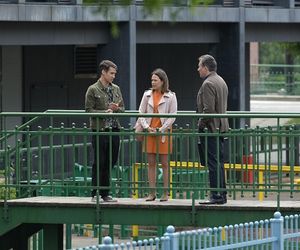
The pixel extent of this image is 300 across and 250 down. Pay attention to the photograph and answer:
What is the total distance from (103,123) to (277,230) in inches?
152

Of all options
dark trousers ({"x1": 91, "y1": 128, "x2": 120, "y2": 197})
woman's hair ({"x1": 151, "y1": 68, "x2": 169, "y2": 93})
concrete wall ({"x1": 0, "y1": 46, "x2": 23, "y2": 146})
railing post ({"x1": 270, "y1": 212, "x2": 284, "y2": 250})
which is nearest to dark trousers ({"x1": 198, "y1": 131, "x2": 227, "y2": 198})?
woman's hair ({"x1": 151, "y1": 68, "x2": 169, "y2": 93})

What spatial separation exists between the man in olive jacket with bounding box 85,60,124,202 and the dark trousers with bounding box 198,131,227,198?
44.1 inches

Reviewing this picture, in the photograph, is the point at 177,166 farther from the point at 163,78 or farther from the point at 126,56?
the point at 126,56

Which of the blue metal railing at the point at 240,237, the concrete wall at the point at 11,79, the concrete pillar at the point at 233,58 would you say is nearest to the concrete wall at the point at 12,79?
the concrete wall at the point at 11,79

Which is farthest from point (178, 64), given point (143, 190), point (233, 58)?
point (143, 190)

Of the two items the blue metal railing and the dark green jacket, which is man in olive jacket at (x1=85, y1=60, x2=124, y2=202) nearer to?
the dark green jacket

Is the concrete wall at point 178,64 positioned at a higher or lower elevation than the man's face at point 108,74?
higher

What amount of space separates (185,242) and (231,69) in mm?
19861

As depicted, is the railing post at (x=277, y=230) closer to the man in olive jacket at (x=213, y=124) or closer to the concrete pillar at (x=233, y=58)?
the man in olive jacket at (x=213, y=124)

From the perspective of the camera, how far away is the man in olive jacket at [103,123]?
623 inches

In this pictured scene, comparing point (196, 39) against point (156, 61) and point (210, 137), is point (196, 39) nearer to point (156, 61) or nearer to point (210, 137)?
point (156, 61)

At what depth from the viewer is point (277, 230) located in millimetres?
12602

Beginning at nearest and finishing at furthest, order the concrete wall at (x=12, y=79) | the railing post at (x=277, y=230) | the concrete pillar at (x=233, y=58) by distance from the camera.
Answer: the railing post at (x=277, y=230), the concrete wall at (x=12, y=79), the concrete pillar at (x=233, y=58)

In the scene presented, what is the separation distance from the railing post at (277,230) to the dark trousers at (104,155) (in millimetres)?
3616
